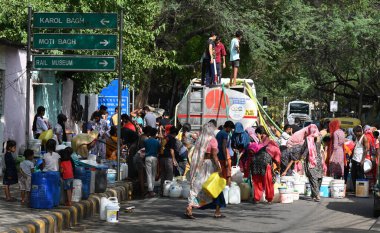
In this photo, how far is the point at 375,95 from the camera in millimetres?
61344

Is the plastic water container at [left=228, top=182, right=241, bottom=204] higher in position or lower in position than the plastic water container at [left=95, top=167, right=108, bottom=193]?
lower

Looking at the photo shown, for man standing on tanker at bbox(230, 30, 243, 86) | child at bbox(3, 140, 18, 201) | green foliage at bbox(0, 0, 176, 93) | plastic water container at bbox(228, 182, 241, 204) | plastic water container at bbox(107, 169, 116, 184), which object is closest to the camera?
child at bbox(3, 140, 18, 201)

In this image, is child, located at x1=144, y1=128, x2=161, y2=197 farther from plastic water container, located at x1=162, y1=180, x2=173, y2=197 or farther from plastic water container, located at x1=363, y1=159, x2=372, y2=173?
plastic water container, located at x1=363, y1=159, x2=372, y2=173

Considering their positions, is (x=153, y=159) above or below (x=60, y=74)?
below

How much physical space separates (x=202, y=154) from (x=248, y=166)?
11.7ft

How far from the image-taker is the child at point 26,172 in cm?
1452

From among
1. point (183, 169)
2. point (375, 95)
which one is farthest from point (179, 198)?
point (375, 95)

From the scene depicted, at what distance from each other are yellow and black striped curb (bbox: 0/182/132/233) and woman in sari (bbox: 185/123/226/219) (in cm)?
180

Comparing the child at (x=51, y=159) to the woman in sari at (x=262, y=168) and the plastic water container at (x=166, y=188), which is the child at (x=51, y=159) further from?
the woman in sari at (x=262, y=168)

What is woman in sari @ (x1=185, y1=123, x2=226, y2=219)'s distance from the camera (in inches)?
594

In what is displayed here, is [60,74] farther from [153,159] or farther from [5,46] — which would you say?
[153,159]

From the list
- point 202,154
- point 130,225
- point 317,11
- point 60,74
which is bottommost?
point 130,225

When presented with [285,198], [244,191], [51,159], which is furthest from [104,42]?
[285,198]

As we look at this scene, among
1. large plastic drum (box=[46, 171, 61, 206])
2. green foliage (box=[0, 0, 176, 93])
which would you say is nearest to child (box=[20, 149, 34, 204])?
large plastic drum (box=[46, 171, 61, 206])
